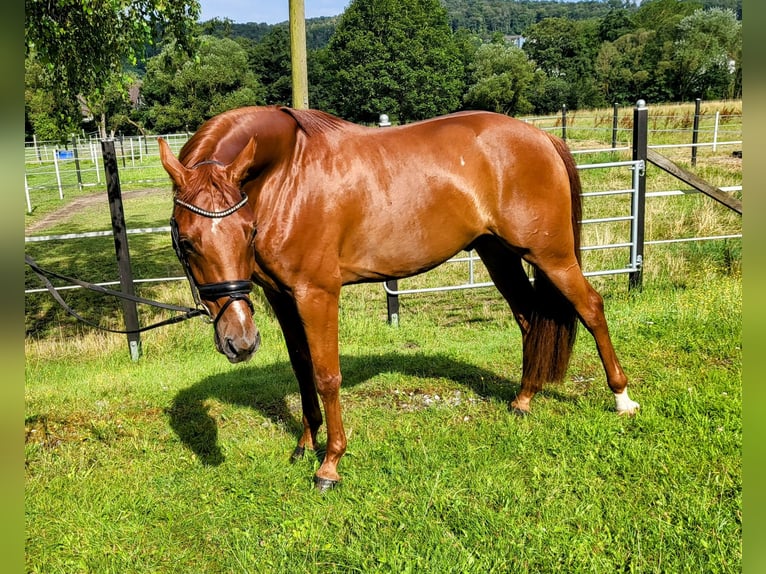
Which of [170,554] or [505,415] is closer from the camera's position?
[170,554]

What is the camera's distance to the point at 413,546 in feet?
8.85

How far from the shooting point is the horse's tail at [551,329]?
405 centimetres

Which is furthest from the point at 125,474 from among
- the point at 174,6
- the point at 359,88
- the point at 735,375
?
the point at 359,88

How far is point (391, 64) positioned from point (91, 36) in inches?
1873

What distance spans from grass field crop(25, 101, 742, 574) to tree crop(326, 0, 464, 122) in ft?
154

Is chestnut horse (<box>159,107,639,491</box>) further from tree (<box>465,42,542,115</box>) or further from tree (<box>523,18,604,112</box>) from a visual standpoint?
tree (<box>523,18,604,112</box>)

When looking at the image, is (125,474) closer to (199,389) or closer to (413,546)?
(199,389)

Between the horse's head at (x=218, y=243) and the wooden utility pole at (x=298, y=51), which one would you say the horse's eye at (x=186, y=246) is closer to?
the horse's head at (x=218, y=243)

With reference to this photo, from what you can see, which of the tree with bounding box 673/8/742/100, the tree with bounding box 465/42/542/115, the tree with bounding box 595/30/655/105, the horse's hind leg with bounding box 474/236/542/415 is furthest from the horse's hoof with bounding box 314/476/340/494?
Answer: the tree with bounding box 595/30/655/105

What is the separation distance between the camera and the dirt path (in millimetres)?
14255

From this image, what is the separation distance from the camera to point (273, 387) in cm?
495

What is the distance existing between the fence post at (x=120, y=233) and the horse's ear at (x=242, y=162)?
138 inches
